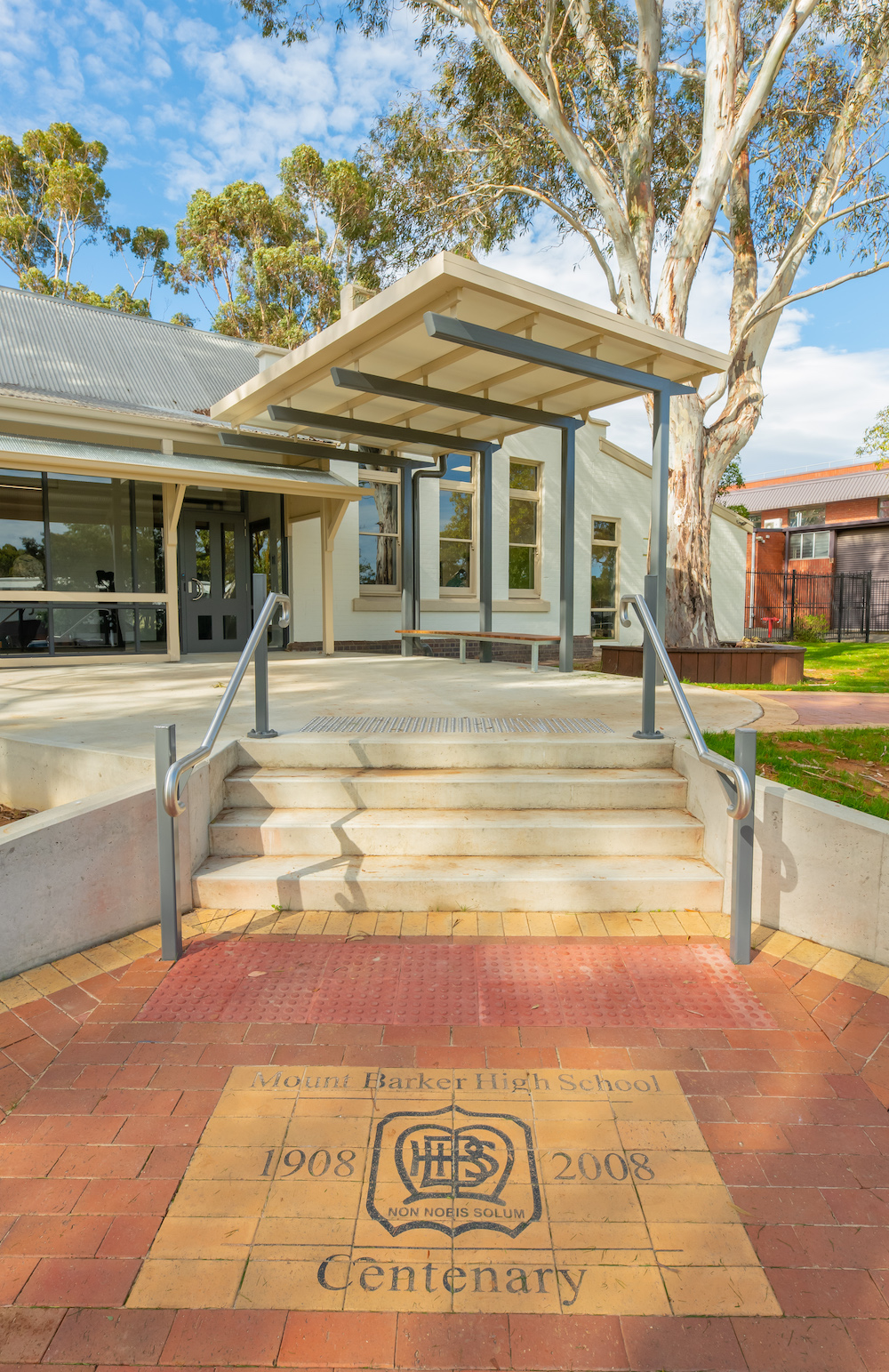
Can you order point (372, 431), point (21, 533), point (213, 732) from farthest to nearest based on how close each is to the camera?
point (21, 533) < point (372, 431) < point (213, 732)

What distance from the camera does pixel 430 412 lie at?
9039 mm

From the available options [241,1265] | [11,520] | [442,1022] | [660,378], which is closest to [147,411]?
[11,520]

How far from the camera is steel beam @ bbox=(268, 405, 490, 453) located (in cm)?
867

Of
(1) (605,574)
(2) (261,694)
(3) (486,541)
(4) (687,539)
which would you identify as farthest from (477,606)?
(2) (261,694)

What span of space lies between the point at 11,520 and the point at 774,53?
38.1 ft

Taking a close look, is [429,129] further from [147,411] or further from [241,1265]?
[241,1265]

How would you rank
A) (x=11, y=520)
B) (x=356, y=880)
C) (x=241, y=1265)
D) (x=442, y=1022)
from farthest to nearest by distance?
1. (x=11, y=520)
2. (x=356, y=880)
3. (x=442, y=1022)
4. (x=241, y=1265)

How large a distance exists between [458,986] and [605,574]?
50.2 feet

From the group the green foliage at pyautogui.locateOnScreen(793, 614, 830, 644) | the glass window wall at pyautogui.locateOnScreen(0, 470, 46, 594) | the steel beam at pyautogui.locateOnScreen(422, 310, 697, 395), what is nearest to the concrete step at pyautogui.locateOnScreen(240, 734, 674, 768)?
the steel beam at pyautogui.locateOnScreen(422, 310, 697, 395)

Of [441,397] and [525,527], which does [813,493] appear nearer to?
[525,527]

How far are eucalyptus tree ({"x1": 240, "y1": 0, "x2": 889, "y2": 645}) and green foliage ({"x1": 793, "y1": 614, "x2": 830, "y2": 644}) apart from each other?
9327 mm

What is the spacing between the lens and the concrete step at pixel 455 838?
12.4ft

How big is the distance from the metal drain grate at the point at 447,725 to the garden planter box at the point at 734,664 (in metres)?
4.64

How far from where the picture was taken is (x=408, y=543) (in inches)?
427
